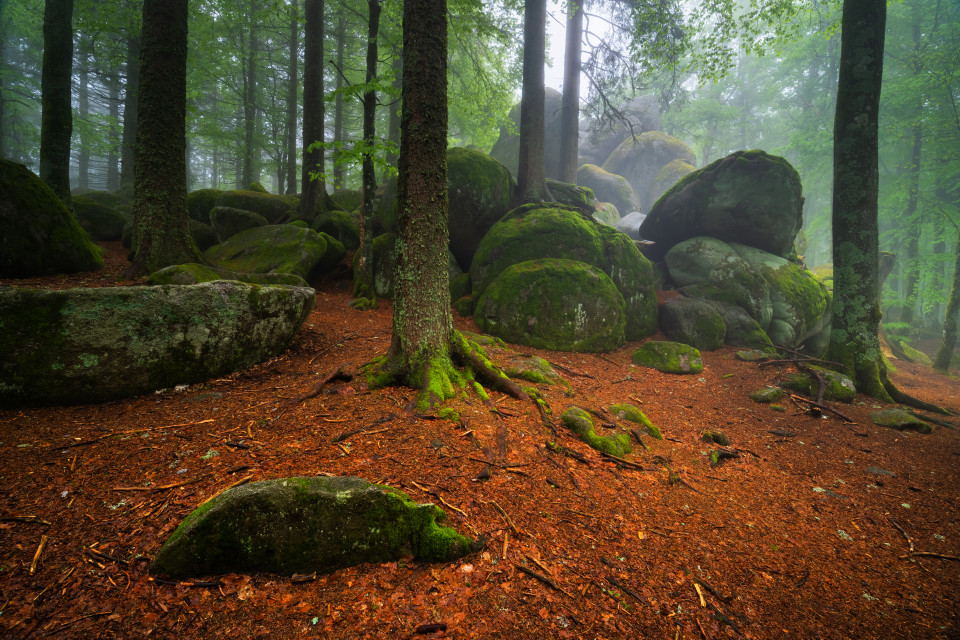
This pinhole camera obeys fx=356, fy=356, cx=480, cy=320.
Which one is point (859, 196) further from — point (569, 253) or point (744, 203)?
point (569, 253)

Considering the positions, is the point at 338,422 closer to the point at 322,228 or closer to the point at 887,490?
the point at 887,490

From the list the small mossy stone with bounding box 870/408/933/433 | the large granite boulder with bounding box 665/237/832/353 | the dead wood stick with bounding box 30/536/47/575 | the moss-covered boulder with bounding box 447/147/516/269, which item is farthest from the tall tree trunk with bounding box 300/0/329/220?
the small mossy stone with bounding box 870/408/933/433

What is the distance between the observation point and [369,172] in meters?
7.27

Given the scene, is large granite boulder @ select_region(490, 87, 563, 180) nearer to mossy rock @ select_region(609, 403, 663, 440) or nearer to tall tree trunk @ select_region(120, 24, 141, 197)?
tall tree trunk @ select_region(120, 24, 141, 197)

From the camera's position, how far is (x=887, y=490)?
3.78 metres

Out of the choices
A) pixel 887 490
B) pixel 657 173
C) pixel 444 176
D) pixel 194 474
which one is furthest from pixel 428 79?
pixel 657 173

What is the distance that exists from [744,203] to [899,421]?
7.68 meters

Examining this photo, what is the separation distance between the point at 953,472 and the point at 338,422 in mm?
6909

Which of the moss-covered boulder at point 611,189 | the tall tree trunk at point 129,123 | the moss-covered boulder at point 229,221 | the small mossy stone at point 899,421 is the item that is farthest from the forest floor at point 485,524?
the moss-covered boulder at point 611,189

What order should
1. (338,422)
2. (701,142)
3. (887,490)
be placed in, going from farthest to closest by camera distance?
(701,142), (887,490), (338,422)

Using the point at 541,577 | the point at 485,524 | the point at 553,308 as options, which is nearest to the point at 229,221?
the point at 553,308

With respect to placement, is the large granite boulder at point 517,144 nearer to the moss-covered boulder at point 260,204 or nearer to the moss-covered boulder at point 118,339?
the moss-covered boulder at point 260,204

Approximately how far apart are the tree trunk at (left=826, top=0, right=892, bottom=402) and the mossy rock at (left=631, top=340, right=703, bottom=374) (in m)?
2.46

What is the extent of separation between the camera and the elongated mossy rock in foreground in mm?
1913
